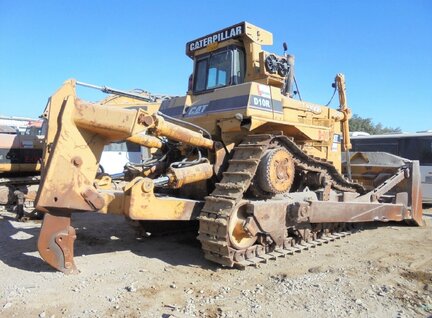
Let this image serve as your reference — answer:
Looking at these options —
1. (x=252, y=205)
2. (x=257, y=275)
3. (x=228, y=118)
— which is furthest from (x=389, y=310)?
(x=228, y=118)

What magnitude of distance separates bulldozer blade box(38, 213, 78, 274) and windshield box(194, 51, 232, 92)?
349 centimetres

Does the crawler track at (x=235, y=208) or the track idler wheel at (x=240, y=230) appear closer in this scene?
the crawler track at (x=235, y=208)

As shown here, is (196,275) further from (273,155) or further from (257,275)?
(273,155)

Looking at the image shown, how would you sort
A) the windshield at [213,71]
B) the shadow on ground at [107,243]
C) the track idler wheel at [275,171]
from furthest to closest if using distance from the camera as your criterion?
the windshield at [213,71] → the track idler wheel at [275,171] → the shadow on ground at [107,243]

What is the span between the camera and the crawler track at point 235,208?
16.0 ft

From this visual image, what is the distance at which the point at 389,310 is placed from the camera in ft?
12.8

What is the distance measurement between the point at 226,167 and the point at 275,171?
0.72m

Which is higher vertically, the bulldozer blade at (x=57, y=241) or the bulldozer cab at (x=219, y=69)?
the bulldozer cab at (x=219, y=69)

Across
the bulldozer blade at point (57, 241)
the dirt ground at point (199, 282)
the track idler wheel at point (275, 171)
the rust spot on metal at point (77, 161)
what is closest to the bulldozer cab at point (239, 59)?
the track idler wheel at point (275, 171)

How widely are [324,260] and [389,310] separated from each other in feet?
5.74

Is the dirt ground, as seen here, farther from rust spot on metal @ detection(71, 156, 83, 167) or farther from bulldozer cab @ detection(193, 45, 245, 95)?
bulldozer cab @ detection(193, 45, 245, 95)

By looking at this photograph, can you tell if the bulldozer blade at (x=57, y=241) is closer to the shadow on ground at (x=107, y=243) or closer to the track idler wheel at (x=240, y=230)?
the shadow on ground at (x=107, y=243)

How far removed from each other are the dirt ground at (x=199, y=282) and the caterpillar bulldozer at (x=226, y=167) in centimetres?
36

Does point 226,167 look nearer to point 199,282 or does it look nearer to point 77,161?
point 199,282
